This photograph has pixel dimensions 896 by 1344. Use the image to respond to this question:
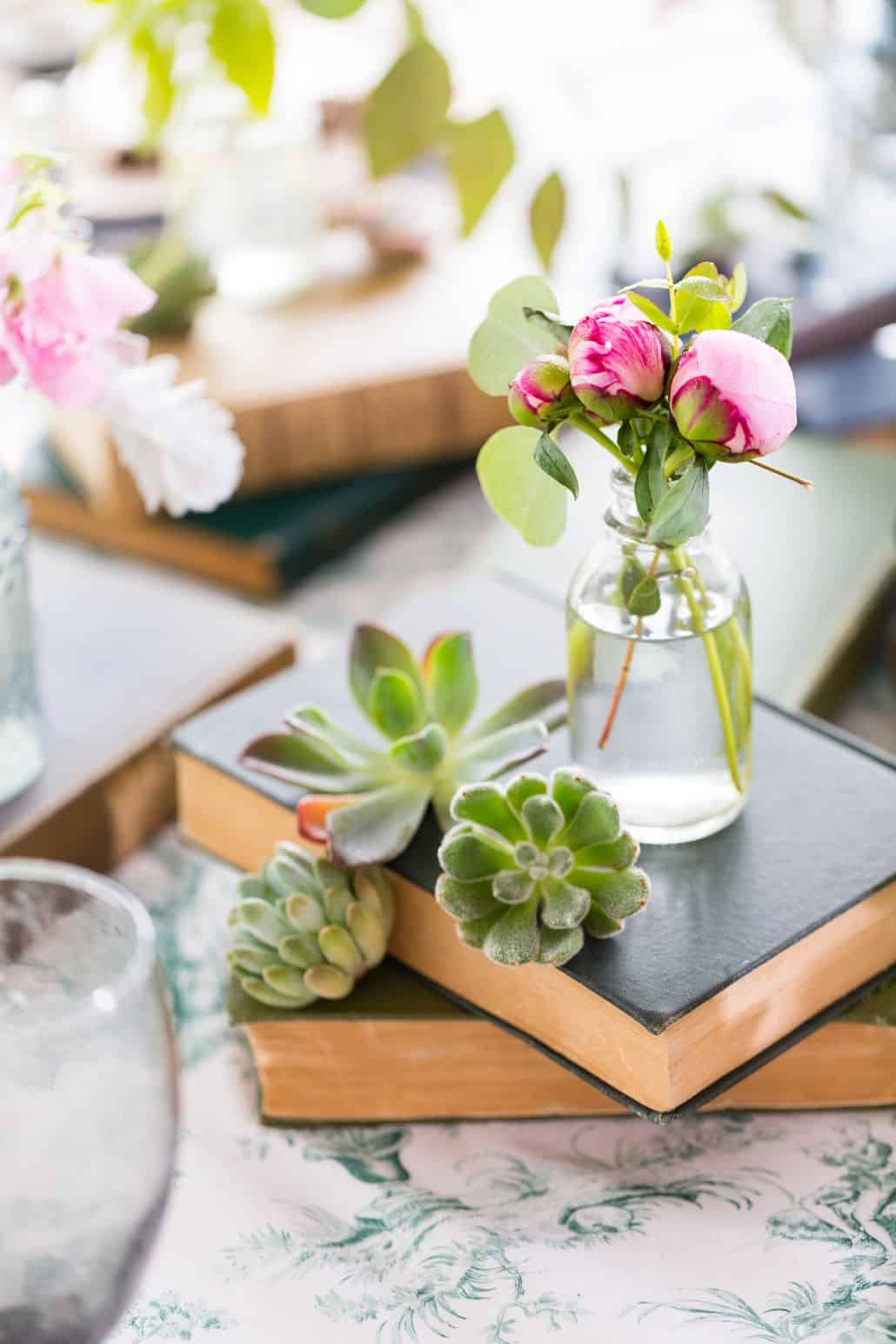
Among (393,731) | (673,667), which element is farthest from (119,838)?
(673,667)

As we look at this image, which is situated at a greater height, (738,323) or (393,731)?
(738,323)

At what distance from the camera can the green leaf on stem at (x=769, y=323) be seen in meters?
0.49

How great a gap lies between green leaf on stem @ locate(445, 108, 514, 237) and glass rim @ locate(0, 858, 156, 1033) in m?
0.39

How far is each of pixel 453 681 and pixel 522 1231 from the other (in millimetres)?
202

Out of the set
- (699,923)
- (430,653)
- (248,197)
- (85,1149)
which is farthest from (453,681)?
(248,197)

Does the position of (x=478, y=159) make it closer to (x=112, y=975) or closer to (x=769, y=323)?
(x=769, y=323)

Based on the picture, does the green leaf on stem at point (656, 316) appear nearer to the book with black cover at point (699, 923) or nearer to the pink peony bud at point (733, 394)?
the pink peony bud at point (733, 394)

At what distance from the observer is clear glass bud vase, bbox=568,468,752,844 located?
56 centimetres

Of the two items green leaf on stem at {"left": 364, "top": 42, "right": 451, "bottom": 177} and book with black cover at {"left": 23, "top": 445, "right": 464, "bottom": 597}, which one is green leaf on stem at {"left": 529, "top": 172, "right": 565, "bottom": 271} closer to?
Answer: green leaf on stem at {"left": 364, "top": 42, "right": 451, "bottom": 177}

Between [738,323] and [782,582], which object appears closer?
[738,323]

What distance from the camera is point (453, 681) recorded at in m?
0.62

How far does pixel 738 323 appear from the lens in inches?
19.6

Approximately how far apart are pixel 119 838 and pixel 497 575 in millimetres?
221

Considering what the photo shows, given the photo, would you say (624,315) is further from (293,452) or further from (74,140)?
(74,140)
